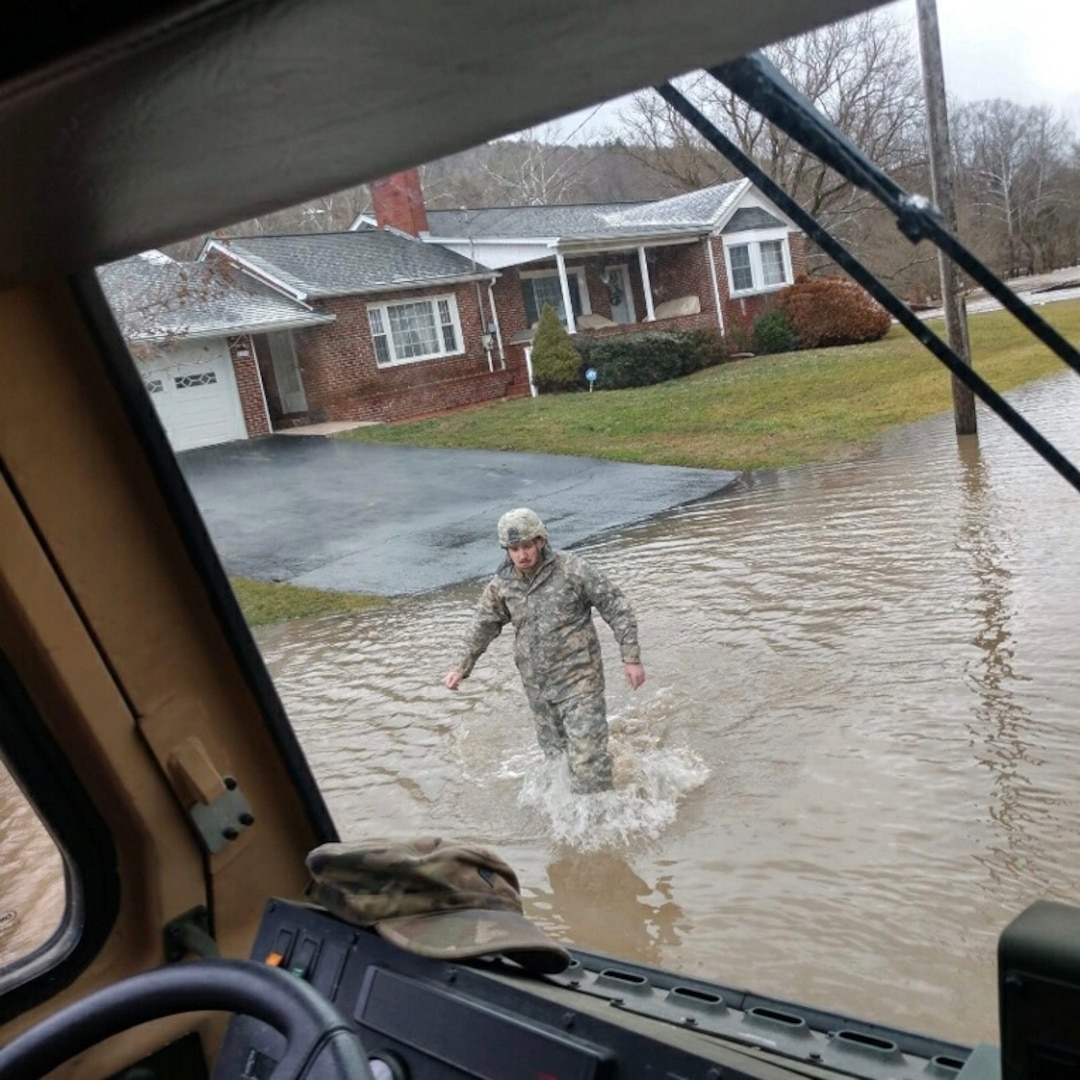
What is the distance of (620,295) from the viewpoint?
28.3 meters

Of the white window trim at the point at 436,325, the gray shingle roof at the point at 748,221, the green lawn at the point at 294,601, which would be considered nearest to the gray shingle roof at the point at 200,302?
the white window trim at the point at 436,325

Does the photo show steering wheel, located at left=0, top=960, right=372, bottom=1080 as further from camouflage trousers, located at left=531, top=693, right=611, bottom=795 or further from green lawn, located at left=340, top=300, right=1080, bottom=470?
green lawn, located at left=340, top=300, right=1080, bottom=470

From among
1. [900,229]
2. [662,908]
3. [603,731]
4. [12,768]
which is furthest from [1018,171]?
[603,731]

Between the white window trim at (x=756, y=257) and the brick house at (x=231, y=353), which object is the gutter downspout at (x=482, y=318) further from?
the white window trim at (x=756, y=257)

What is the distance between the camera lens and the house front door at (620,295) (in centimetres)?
2809

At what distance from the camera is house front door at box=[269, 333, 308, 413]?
2131 cm

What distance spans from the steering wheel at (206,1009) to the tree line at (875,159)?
109 centimetres

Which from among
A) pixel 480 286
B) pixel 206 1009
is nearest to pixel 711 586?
pixel 206 1009

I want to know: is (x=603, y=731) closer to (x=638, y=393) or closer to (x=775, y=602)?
(x=775, y=602)

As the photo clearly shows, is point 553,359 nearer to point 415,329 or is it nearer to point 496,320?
point 496,320

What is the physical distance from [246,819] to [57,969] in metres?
0.45

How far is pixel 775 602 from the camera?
9.36 metres

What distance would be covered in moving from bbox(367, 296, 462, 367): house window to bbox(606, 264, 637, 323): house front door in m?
5.13

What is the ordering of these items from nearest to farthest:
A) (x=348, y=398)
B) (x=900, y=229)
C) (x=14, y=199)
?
(x=900, y=229)
(x=14, y=199)
(x=348, y=398)
